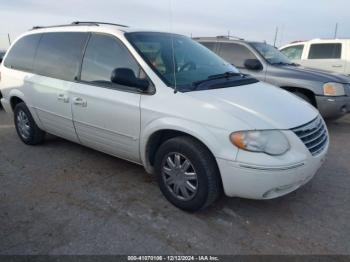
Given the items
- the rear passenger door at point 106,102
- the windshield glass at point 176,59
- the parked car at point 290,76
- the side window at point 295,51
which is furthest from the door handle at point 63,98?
the side window at point 295,51

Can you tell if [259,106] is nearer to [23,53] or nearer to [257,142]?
[257,142]

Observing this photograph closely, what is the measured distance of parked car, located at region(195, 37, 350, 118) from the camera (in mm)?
6129

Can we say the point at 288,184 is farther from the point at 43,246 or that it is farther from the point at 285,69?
the point at 285,69

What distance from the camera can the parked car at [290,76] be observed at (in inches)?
241

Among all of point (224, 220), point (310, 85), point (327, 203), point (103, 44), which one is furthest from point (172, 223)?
point (310, 85)

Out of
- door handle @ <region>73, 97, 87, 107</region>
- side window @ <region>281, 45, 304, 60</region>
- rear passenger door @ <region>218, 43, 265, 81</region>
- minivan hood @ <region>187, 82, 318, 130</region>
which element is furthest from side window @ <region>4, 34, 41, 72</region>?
side window @ <region>281, 45, 304, 60</region>

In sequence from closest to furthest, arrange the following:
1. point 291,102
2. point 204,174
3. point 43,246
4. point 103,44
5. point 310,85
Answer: point 43,246 < point 204,174 < point 291,102 < point 103,44 < point 310,85

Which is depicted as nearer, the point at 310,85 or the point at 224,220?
the point at 224,220

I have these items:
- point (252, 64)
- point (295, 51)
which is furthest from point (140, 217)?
point (295, 51)

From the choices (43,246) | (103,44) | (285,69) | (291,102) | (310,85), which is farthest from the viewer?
(285,69)

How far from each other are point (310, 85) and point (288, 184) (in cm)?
390

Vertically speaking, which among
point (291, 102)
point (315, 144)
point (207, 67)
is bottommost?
point (315, 144)

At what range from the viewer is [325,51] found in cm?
1013

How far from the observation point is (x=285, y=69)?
662 centimetres
